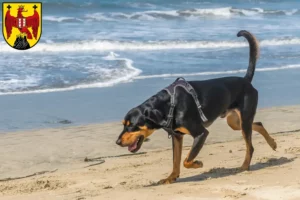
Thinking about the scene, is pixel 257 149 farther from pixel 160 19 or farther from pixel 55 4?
pixel 55 4

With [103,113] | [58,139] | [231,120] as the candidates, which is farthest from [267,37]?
[231,120]

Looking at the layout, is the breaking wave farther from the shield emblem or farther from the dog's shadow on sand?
the dog's shadow on sand

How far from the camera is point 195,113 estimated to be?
22.1 ft

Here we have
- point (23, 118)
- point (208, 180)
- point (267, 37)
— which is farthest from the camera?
point (267, 37)

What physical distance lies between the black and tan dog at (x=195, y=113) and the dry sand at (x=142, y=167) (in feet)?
1.20

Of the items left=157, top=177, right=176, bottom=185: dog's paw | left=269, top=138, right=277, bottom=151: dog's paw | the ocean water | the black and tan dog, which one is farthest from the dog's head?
the ocean water

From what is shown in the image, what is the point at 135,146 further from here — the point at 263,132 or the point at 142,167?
the point at 263,132

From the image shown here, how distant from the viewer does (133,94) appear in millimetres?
12852

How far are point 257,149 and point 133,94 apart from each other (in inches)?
185

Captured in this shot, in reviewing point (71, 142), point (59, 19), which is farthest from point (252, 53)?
point (59, 19)

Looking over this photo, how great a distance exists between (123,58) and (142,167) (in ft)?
34.0

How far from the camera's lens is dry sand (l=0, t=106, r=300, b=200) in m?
6.34

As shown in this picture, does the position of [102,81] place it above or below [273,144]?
below

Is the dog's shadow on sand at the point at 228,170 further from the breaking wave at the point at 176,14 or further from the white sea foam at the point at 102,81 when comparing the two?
the breaking wave at the point at 176,14
